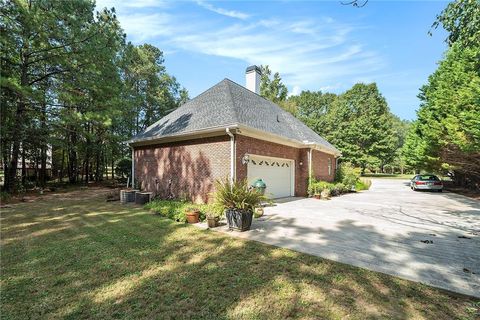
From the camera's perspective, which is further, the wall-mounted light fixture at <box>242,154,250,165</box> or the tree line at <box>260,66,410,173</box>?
the tree line at <box>260,66,410,173</box>

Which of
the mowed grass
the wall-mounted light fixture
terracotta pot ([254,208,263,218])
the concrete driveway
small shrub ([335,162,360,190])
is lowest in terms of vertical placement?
the concrete driveway

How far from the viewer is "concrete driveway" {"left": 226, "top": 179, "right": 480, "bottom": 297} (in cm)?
433

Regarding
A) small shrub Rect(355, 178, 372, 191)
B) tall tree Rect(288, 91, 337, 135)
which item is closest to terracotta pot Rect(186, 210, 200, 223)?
small shrub Rect(355, 178, 372, 191)

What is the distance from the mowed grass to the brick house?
14.6 feet

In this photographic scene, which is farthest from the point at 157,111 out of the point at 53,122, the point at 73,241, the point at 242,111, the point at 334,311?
the point at 334,311

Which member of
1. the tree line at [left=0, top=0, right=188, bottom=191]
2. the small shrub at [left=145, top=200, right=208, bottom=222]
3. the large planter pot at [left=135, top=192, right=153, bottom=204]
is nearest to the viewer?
the small shrub at [left=145, top=200, right=208, bottom=222]

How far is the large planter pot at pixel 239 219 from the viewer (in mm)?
6934

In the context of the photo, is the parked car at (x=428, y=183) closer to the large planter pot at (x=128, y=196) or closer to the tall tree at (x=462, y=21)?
the tall tree at (x=462, y=21)

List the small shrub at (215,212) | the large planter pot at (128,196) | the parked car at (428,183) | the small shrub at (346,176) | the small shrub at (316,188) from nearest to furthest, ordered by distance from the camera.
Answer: the small shrub at (215,212)
the large planter pot at (128,196)
the small shrub at (316,188)
the parked car at (428,183)
the small shrub at (346,176)

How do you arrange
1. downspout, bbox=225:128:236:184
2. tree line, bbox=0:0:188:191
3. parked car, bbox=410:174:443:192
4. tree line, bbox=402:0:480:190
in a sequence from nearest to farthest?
1. downspout, bbox=225:128:236:184
2. tree line, bbox=0:0:188:191
3. tree line, bbox=402:0:480:190
4. parked car, bbox=410:174:443:192

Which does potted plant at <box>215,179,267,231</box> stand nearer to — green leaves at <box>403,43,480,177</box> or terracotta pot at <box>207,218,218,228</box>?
terracotta pot at <box>207,218,218,228</box>

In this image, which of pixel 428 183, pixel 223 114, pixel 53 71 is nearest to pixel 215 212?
pixel 223 114

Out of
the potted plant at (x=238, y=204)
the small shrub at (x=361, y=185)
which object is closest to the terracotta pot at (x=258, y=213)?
the potted plant at (x=238, y=204)

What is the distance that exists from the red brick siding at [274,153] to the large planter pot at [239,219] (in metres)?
3.03
